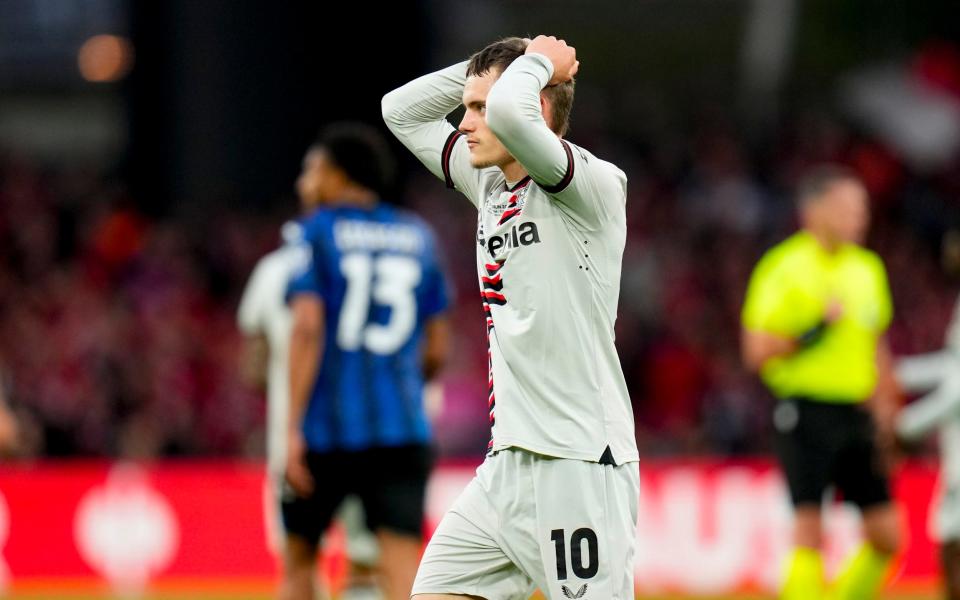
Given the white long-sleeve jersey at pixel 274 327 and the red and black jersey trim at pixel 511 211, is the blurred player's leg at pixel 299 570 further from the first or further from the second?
the red and black jersey trim at pixel 511 211

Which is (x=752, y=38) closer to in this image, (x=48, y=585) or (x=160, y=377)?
(x=160, y=377)

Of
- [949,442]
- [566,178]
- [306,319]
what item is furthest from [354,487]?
[949,442]

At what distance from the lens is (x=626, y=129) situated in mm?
21875

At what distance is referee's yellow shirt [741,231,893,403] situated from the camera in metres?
7.86

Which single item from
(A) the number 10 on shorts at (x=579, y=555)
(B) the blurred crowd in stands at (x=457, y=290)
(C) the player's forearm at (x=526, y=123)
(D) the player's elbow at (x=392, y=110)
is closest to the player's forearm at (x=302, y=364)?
(D) the player's elbow at (x=392, y=110)

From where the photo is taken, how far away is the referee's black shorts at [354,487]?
21.9 feet

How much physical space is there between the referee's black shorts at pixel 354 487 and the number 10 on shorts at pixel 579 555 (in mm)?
2449

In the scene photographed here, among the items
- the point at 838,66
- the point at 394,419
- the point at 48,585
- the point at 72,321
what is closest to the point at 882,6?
the point at 838,66

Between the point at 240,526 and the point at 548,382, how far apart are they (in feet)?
25.3

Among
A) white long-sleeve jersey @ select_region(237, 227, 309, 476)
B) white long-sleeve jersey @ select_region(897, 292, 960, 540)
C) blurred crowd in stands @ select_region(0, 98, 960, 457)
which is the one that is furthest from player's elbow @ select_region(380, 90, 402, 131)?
blurred crowd in stands @ select_region(0, 98, 960, 457)

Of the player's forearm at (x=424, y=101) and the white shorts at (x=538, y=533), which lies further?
the player's forearm at (x=424, y=101)

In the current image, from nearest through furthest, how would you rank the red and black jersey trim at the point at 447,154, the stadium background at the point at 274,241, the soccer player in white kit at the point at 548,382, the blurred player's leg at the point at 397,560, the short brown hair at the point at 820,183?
1. the soccer player in white kit at the point at 548,382
2. the red and black jersey trim at the point at 447,154
3. the blurred player's leg at the point at 397,560
4. the short brown hair at the point at 820,183
5. the stadium background at the point at 274,241

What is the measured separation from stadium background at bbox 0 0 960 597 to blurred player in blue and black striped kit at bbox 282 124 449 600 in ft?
15.8

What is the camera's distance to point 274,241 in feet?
55.3
